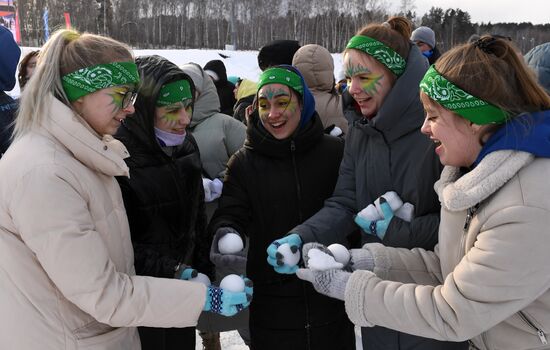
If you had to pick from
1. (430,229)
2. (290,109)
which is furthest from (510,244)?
(290,109)

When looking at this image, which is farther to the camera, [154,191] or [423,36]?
[423,36]

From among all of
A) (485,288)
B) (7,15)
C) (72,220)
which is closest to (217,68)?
(72,220)

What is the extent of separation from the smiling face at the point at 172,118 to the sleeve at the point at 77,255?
29.1 inches

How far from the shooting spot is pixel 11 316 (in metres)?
1.56

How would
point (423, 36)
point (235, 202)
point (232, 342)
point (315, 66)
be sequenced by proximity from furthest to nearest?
point (423, 36)
point (315, 66)
point (232, 342)
point (235, 202)

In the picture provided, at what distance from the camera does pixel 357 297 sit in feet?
5.43

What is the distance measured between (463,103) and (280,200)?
3.86 feet

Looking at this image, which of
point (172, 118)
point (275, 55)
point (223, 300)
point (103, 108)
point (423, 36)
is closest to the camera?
point (103, 108)

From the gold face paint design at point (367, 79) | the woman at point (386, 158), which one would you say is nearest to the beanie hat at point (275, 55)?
the woman at point (386, 158)

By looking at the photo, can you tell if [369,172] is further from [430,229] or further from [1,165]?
[1,165]

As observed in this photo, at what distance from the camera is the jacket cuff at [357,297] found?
1643 mm

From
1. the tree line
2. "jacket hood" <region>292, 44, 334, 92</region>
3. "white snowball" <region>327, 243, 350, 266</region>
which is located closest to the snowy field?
the tree line

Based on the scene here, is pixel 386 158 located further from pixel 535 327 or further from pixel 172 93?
pixel 172 93

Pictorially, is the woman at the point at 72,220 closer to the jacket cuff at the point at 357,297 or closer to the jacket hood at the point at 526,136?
the jacket cuff at the point at 357,297
